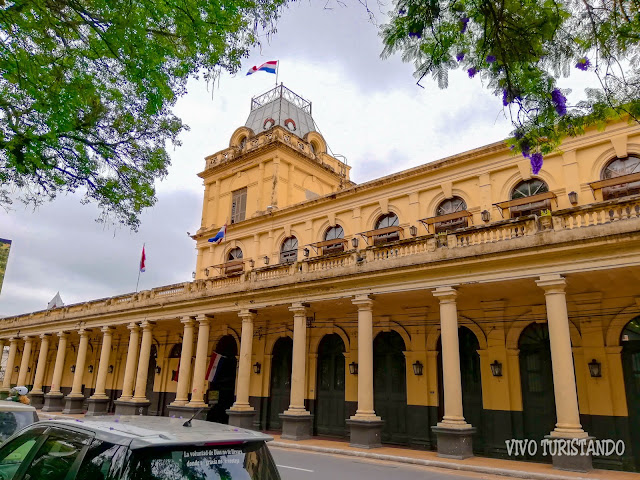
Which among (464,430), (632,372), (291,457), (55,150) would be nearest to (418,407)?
(464,430)

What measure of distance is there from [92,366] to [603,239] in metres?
32.8

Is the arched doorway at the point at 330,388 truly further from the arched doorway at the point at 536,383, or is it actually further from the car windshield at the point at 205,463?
the car windshield at the point at 205,463

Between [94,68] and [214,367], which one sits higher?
[94,68]

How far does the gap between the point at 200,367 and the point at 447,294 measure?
12519 mm

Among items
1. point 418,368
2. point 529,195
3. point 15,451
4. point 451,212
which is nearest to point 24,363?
point 418,368

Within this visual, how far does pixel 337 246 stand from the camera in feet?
71.0

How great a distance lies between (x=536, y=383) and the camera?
50.8 feet

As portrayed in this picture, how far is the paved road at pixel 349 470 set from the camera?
11126mm

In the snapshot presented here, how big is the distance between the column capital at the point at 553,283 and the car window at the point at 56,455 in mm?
12398

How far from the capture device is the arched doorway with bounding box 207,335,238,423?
2492 centimetres

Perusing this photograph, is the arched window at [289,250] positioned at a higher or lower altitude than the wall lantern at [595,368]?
higher

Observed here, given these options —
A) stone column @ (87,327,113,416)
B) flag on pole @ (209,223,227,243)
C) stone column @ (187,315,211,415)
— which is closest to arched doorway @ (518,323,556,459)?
stone column @ (187,315,211,415)

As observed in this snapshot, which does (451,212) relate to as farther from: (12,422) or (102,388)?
(102,388)

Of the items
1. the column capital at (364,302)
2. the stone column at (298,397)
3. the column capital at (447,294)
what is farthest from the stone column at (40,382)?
the column capital at (447,294)
